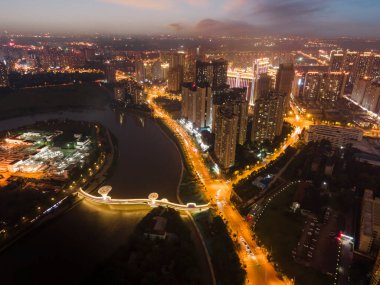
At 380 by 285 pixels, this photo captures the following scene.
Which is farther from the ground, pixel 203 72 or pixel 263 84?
pixel 203 72

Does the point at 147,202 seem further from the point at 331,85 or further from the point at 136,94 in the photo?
the point at 331,85

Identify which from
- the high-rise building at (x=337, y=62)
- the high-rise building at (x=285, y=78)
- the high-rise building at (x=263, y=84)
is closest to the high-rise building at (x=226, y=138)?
the high-rise building at (x=263, y=84)

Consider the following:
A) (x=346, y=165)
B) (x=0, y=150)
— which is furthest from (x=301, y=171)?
(x=0, y=150)

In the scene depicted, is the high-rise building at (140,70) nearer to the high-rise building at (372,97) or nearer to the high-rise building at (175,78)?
the high-rise building at (175,78)

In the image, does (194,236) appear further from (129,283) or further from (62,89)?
(62,89)

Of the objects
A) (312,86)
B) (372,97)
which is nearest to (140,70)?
(312,86)

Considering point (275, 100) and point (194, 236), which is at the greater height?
point (275, 100)

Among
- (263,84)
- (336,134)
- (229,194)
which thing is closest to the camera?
(229,194)
